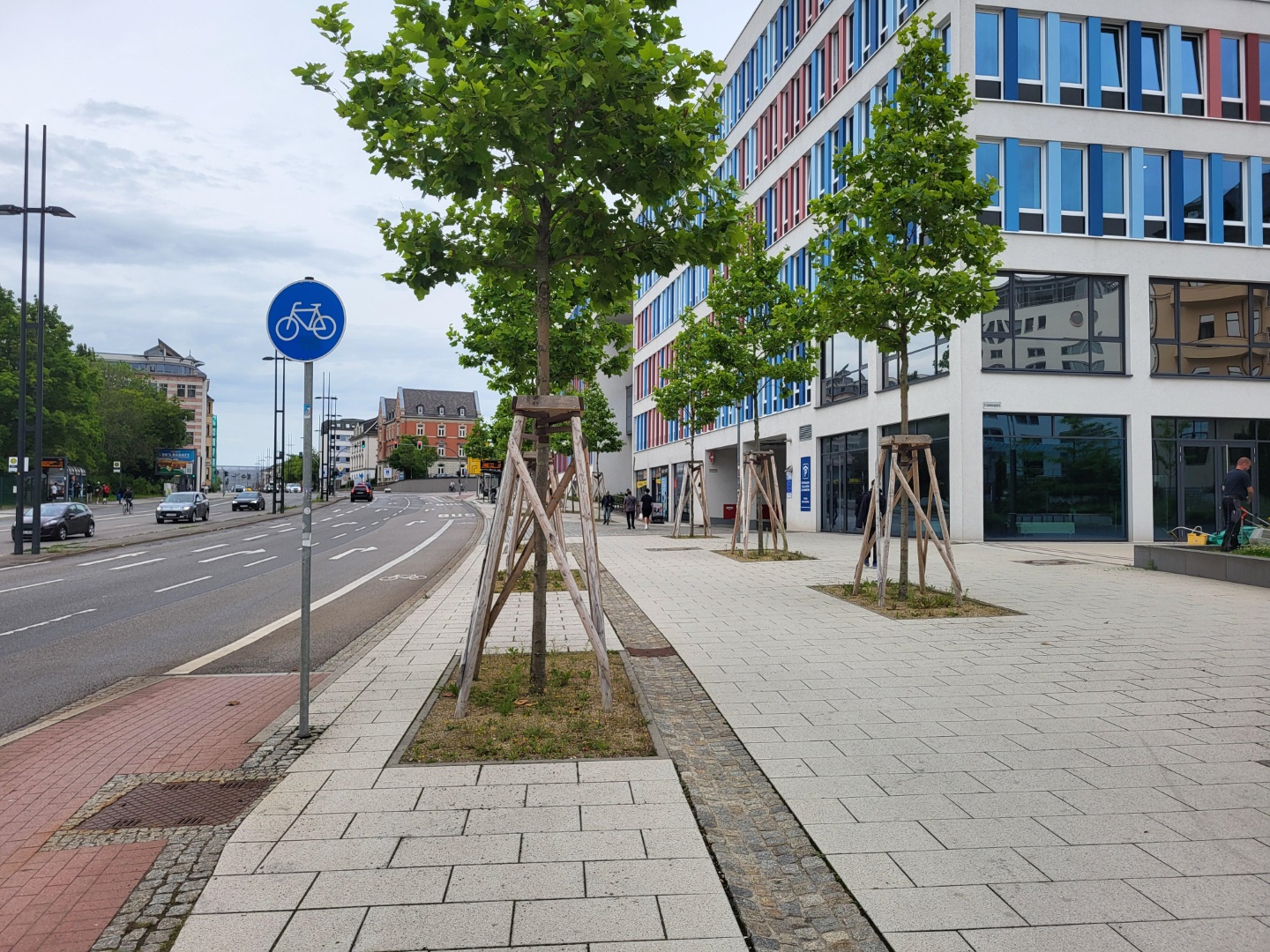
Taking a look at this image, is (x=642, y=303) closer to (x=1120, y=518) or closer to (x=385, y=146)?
(x=1120, y=518)

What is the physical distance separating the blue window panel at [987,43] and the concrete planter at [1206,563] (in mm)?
13686

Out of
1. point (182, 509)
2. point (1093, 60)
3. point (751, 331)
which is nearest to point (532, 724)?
point (751, 331)

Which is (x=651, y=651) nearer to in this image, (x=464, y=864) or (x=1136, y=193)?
(x=464, y=864)

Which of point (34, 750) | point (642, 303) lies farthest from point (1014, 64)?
point (642, 303)

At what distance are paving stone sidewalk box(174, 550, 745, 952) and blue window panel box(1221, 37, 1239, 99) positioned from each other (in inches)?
1133

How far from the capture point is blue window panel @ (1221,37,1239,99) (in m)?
25.2

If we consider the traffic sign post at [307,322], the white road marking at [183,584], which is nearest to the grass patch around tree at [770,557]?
the white road marking at [183,584]

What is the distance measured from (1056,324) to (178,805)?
24090 mm

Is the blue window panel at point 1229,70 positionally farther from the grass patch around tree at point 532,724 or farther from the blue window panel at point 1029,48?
the grass patch around tree at point 532,724

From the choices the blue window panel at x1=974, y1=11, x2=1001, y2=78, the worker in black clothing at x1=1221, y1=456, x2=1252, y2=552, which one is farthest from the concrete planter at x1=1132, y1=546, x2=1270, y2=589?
the blue window panel at x1=974, y1=11, x2=1001, y2=78

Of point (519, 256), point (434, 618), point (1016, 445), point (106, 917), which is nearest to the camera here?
point (106, 917)

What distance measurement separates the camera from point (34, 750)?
5633 mm

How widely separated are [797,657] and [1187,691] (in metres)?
3.06

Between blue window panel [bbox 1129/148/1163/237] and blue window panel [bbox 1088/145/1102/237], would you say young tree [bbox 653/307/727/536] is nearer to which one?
blue window panel [bbox 1088/145/1102/237]
